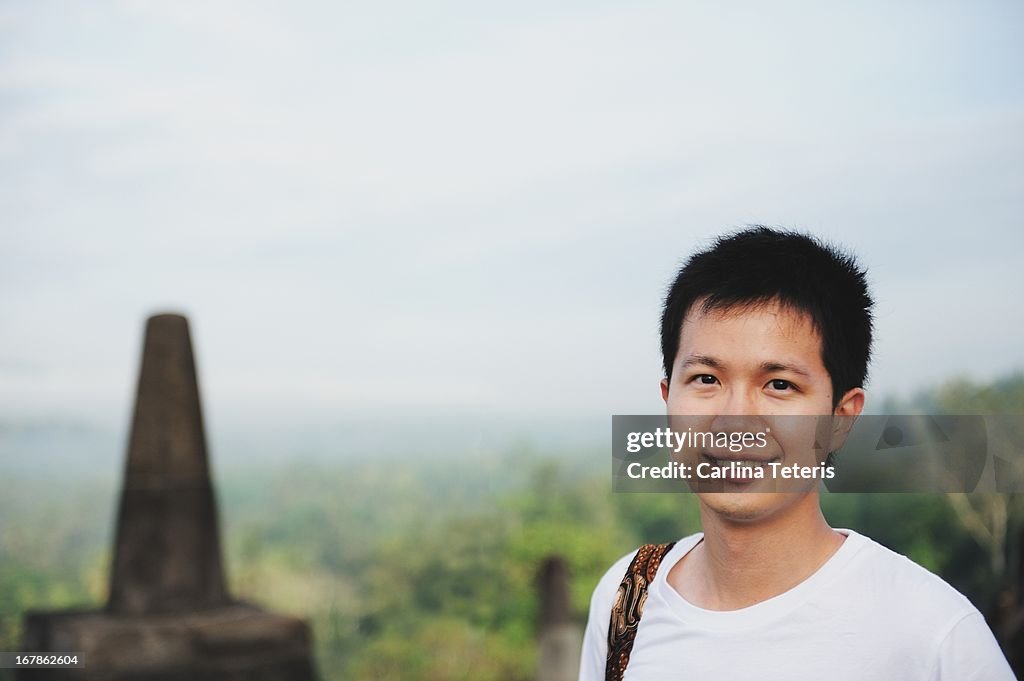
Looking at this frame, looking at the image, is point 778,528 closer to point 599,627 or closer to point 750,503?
point 750,503

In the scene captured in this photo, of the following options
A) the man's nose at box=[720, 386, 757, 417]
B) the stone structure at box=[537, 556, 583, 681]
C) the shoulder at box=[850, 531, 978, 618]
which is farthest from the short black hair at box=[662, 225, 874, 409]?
the stone structure at box=[537, 556, 583, 681]

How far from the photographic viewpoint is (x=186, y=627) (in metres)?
6.22

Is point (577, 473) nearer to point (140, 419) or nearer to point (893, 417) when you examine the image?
point (140, 419)

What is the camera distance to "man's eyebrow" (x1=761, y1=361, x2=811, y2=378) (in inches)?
58.3

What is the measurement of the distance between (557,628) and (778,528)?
986 centimetres

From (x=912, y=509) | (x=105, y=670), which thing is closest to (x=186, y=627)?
(x=105, y=670)

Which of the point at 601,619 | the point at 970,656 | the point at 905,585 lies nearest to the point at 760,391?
the point at 905,585

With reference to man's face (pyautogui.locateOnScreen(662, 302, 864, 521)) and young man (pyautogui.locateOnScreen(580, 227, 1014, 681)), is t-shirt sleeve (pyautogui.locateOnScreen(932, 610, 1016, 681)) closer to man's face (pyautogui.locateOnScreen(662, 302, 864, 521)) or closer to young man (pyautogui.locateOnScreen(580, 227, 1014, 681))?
young man (pyautogui.locateOnScreen(580, 227, 1014, 681))

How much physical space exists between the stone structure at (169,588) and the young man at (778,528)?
536 centimetres

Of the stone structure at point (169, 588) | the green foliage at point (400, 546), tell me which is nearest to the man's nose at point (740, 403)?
the stone structure at point (169, 588)

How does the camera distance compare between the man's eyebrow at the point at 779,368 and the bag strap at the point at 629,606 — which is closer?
the man's eyebrow at the point at 779,368

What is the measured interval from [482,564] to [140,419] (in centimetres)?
Answer: 2001

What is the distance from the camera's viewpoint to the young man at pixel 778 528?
1410mm

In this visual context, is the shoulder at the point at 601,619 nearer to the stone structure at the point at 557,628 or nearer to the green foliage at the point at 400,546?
the stone structure at the point at 557,628
